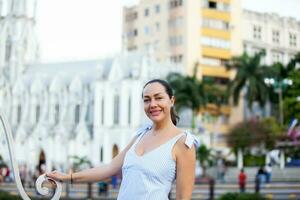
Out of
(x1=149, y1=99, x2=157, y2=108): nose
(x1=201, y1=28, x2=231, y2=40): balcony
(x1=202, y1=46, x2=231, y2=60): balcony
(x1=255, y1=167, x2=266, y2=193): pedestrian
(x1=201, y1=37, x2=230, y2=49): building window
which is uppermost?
(x1=201, y1=28, x2=231, y2=40): balcony

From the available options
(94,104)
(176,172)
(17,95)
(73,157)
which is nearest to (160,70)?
(94,104)

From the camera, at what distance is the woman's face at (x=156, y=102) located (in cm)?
280

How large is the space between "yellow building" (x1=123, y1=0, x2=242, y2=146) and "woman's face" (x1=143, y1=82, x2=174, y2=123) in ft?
167

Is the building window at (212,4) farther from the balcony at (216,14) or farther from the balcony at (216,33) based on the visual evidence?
the balcony at (216,33)

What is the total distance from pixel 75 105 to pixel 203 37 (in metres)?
15.3

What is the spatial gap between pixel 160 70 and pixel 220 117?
8.94 metres

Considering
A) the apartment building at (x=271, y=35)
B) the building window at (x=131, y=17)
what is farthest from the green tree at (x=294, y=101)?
the building window at (x=131, y=17)

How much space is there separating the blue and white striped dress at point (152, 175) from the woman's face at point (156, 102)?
0.59 feet

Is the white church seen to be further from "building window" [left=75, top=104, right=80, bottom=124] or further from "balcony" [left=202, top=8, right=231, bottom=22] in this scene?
"balcony" [left=202, top=8, right=231, bottom=22]

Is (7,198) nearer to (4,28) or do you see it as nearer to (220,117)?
(220,117)

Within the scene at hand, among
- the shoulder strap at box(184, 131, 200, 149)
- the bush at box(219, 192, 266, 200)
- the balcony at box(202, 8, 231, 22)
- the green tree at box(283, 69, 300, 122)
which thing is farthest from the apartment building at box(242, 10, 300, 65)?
the shoulder strap at box(184, 131, 200, 149)

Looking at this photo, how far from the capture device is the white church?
48.9 meters

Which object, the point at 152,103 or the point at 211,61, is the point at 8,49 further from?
the point at 152,103

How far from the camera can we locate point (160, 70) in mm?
51531
